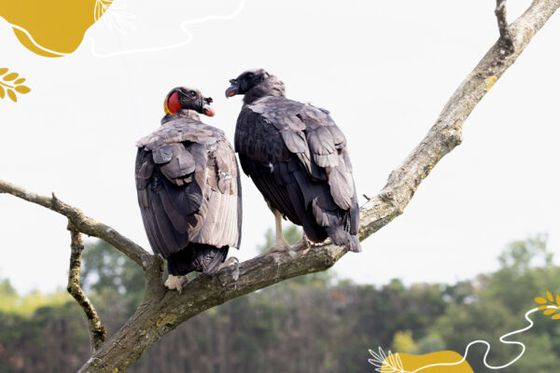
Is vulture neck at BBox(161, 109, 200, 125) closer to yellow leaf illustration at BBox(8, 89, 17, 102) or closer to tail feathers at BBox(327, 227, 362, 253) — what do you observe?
yellow leaf illustration at BBox(8, 89, 17, 102)

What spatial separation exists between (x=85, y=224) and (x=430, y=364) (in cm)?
312

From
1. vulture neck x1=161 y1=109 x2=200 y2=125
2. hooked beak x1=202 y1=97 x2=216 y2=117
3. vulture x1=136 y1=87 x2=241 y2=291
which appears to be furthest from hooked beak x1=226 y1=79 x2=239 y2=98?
vulture x1=136 y1=87 x2=241 y2=291

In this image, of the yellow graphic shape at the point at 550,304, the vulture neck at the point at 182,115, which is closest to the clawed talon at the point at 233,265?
the vulture neck at the point at 182,115

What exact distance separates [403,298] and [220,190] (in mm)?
31053

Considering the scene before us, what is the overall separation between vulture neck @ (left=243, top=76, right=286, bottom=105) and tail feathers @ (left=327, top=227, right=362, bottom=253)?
6.03 ft

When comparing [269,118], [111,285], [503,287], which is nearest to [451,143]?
[269,118]

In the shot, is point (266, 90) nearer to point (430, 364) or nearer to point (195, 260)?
point (195, 260)

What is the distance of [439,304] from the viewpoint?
122 feet

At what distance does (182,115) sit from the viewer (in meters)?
6.73

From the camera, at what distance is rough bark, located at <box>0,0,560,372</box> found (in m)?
5.45

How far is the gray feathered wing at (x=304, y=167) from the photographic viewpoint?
5715mm

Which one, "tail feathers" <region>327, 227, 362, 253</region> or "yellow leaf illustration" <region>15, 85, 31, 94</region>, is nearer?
"tail feathers" <region>327, 227, 362, 253</region>

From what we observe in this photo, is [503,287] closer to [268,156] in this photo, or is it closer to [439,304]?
[439,304]

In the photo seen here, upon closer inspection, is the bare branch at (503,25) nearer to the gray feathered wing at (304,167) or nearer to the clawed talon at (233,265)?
the gray feathered wing at (304,167)
